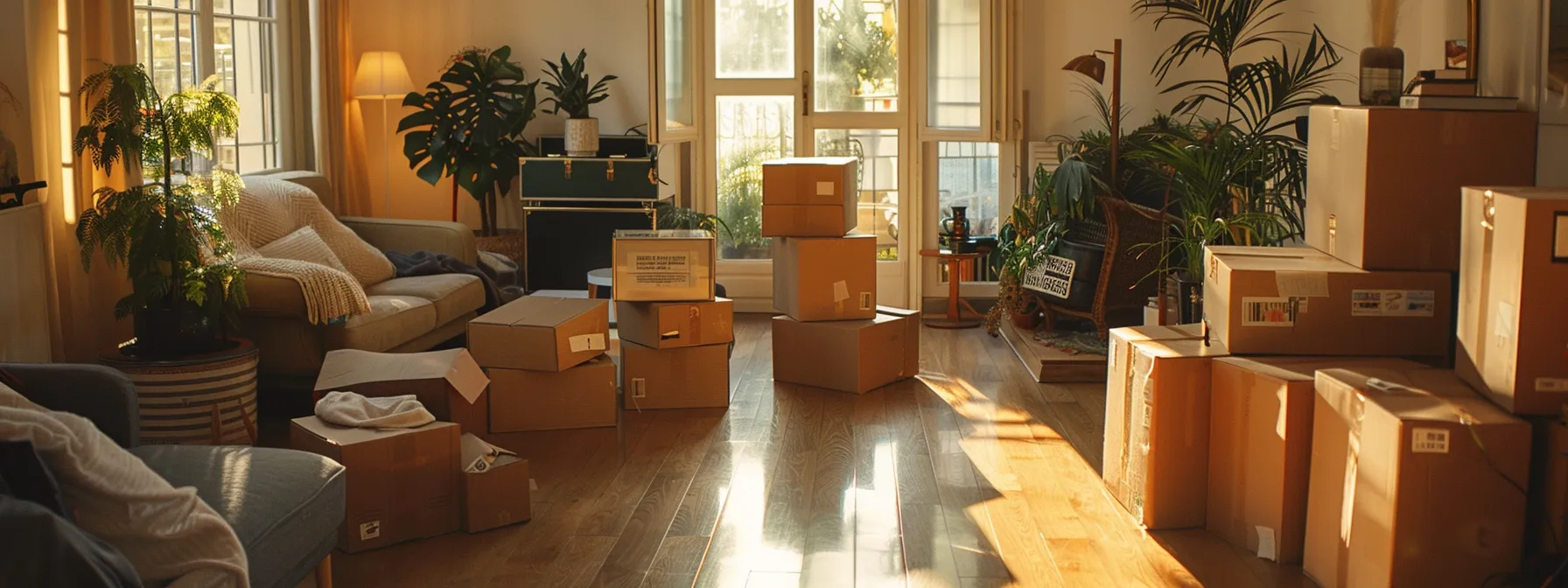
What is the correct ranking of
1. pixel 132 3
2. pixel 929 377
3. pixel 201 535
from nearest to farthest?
pixel 201 535 → pixel 132 3 → pixel 929 377

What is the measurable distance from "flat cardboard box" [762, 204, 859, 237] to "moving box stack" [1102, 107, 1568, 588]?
5.77ft

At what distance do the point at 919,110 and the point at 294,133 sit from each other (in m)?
3.07

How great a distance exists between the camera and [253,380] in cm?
431

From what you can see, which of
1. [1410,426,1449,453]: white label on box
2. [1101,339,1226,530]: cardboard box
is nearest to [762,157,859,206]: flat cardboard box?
[1101,339,1226,530]: cardboard box

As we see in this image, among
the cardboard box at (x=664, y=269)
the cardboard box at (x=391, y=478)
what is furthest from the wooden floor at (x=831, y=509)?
the cardboard box at (x=664, y=269)

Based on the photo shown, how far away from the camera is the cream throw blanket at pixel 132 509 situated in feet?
7.35

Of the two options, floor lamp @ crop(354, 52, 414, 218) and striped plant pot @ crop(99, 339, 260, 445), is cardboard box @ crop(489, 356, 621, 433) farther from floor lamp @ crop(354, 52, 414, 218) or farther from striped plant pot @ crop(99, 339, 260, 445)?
floor lamp @ crop(354, 52, 414, 218)

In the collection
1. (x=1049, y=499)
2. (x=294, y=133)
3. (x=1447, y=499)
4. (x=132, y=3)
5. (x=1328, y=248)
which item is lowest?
(x=1049, y=499)

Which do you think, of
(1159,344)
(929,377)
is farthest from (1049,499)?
(929,377)

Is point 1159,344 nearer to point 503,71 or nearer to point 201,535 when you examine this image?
point 201,535

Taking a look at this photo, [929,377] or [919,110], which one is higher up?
[919,110]

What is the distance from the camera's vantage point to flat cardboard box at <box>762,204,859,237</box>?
17.3ft

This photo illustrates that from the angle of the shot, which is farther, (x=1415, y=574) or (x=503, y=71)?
(x=503, y=71)

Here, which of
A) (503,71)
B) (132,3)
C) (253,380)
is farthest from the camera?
(503,71)
